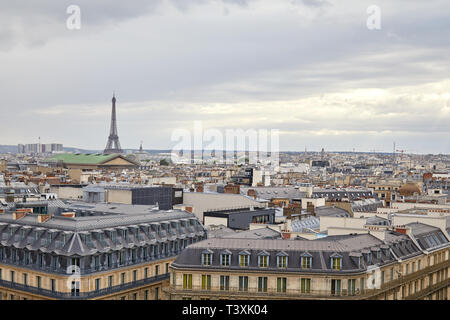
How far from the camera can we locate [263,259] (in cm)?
3891

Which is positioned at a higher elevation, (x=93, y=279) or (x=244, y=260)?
(x=244, y=260)

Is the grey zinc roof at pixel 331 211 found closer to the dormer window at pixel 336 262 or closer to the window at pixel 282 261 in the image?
the window at pixel 282 261

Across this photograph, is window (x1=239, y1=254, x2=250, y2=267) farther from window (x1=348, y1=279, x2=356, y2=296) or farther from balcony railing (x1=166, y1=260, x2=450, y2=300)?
window (x1=348, y1=279, x2=356, y2=296)

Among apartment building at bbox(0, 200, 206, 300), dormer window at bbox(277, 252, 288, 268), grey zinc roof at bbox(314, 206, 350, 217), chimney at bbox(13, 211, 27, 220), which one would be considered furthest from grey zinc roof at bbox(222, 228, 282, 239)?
grey zinc roof at bbox(314, 206, 350, 217)

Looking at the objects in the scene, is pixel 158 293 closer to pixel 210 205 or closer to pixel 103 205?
pixel 103 205

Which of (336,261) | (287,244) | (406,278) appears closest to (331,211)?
(406,278)

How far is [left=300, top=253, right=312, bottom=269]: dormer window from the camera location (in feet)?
125

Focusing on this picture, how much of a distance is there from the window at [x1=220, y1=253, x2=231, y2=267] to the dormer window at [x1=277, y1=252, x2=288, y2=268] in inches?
124

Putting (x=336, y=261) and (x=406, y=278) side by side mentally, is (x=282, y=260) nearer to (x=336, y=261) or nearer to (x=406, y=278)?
(x=336, y=261)

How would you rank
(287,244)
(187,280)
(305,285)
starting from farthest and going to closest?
(287,244), (187,280), (305,285)

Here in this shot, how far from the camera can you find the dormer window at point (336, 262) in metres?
37.6

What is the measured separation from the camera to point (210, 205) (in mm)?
77688

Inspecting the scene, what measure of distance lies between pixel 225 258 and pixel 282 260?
3625mm
